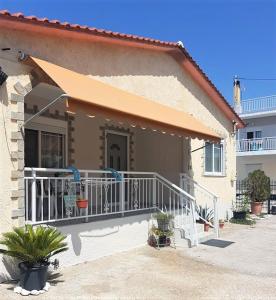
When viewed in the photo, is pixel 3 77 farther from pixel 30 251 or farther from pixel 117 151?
pixel 117 151

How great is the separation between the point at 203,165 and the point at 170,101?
14.4 ft

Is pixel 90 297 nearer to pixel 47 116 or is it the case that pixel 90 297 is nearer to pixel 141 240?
pixel 141 240

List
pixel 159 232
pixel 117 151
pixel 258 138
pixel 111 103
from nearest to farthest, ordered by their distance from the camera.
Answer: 1. pixel 111 103
2. pixel 159 232
3. pixel 117 151
4. pixel 258 138

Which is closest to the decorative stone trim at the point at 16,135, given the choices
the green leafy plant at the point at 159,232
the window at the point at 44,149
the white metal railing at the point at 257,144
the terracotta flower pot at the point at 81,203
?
the terracotta flower pot at the point at 81,203

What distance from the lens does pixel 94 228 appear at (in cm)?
1070

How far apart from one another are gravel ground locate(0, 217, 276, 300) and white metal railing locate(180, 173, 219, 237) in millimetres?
2295

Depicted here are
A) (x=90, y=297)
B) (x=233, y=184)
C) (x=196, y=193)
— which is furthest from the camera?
(x=233, y=184)

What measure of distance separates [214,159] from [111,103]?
1164cm

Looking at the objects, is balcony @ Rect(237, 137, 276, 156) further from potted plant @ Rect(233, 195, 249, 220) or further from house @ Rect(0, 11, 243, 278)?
house @ Rect(0, 11, 243, 278)

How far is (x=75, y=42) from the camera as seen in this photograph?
10570 mm

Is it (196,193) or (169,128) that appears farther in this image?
(196,193)

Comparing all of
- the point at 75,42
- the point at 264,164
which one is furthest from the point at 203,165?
the point at 264,164

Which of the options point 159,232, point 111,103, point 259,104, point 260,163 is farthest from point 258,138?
point 111,103

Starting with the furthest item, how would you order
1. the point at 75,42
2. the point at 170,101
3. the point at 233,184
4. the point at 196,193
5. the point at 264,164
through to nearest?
1. the point at 264,164
2. the point at 233,184
3. the point at 196,193
4. the point at 170,101
5. the point at 75,42
